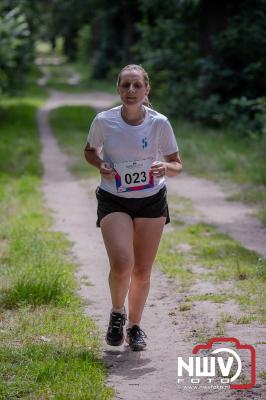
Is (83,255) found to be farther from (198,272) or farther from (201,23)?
(201,23)

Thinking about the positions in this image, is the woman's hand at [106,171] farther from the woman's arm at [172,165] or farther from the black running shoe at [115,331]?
the black running shoe at [115,331]

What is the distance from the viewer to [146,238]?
19.4ft

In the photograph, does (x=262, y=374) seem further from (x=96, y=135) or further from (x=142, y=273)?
(x=96, y=135)

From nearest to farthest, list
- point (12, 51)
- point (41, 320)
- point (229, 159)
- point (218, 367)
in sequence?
point (218, 367)
point (41, 320)
point (229, 159)
point (12, 51)

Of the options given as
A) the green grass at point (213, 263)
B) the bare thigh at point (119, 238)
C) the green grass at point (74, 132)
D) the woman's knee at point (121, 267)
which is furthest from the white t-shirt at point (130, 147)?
the green grass at point (74, 132)

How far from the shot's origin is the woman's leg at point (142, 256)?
19.4ft

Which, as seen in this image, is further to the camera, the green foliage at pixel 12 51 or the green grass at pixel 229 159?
the green foliage at pixel 12 51

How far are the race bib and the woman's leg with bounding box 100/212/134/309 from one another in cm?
21

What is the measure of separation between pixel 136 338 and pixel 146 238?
754 millimetres

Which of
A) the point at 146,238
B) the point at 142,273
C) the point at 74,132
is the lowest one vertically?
the point at 74,132

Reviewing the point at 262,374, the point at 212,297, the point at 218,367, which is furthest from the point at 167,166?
the point at 212,297

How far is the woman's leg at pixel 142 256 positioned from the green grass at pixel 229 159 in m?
5.77

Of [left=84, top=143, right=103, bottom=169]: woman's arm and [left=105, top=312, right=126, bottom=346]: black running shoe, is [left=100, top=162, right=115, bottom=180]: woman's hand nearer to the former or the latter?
[left=84, top=143, right=103, bottom=169]: woman's arm

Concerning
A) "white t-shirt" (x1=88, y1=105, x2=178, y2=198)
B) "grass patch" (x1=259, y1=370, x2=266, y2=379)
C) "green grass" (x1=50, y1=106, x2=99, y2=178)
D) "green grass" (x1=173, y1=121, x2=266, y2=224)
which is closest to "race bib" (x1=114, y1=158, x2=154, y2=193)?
"white t-shirt" (x1=88, y1=105, x2=178, y2=198)
